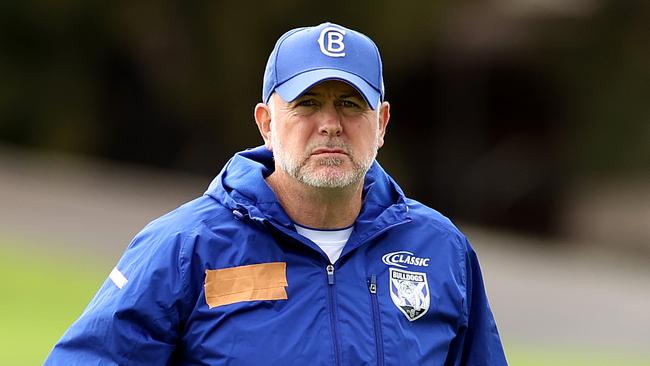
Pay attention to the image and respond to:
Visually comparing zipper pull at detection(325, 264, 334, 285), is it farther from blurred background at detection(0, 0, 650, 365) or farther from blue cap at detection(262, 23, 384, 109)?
blurred background at detection(0, 0, 650, 365)

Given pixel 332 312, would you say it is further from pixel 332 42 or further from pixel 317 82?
pixel 332 42

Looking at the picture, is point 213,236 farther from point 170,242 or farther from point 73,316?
point 73,316

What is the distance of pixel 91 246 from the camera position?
19172mm

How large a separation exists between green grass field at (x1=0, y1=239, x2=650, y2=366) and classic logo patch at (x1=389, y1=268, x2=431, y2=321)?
7.73m

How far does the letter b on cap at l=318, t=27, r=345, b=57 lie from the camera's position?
13.0 ft

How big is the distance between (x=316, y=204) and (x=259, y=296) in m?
0.34

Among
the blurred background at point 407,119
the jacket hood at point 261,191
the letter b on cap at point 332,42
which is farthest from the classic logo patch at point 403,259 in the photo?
the blurred background at point 407,119

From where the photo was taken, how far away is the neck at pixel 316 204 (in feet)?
13.0

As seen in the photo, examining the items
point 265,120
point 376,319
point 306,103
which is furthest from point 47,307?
point 376,319

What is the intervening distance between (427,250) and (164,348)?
2.78 ft

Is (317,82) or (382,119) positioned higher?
(317,82)

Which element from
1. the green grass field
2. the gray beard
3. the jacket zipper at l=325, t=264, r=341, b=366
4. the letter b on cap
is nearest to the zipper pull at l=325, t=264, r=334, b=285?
the jacket zipper at l=325, t=264, r=341, b=366

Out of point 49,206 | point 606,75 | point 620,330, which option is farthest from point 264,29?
point 620,330

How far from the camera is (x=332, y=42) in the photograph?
400 cm
